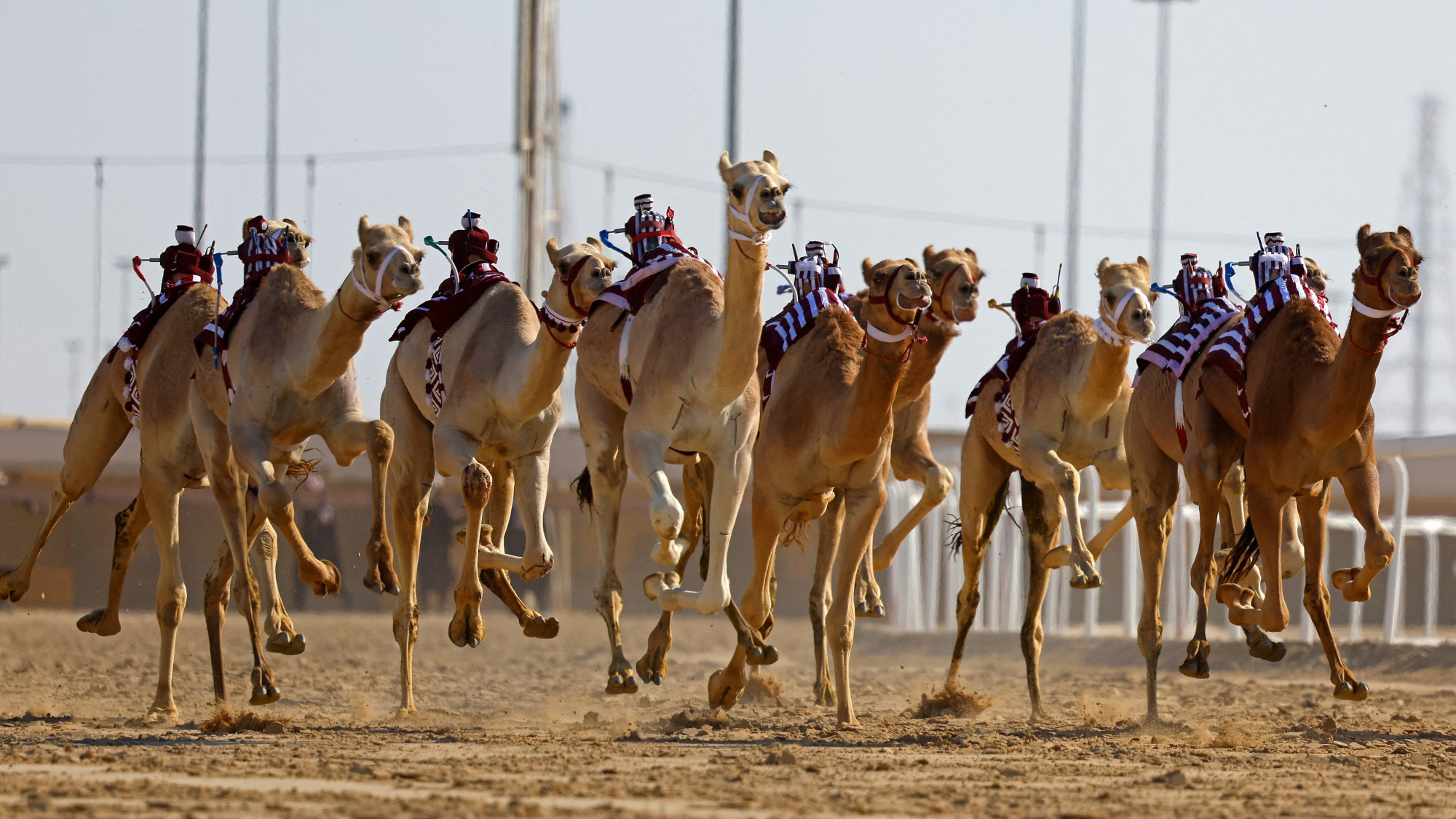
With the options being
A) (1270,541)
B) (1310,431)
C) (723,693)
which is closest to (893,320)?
(1310,431)

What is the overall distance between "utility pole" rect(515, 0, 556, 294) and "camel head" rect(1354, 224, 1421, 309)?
1520 cm

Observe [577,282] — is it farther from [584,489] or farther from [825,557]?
[825,557]

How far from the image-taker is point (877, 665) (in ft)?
65.5

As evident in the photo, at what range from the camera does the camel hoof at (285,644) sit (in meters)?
10.5

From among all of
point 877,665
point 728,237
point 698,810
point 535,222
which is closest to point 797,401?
point 728,237

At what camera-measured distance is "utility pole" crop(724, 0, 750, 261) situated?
25.2 meters

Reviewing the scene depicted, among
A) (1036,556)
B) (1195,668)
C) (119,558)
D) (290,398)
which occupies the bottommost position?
(1195,668)

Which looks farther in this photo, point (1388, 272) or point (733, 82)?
point (733, 82)

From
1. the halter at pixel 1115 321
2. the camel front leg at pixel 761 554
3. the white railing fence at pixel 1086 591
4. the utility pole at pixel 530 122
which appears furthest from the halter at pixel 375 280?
the utility pole at pixel 530 122

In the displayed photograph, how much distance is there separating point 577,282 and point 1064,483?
3.32 meters

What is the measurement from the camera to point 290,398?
1118 centimetres

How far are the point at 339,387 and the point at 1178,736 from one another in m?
5.52

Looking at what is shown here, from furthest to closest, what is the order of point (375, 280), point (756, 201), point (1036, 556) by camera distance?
1. point (1036, 556)
2. point (375, 280)
3. point (756, 201)

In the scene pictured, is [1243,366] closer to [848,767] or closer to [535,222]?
[848,767]
